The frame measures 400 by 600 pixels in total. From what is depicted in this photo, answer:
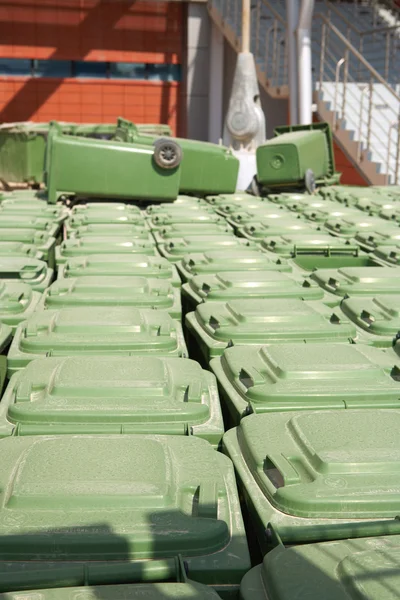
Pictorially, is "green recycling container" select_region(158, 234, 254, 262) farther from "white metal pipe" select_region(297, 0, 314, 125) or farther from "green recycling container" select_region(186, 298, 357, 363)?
"white metal pipe" select_region(297, 0, 314, 125)

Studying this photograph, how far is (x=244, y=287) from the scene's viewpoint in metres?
4.86

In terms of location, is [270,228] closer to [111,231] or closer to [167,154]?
[111,231]

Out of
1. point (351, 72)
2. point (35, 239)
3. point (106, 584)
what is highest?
point (351, 72)

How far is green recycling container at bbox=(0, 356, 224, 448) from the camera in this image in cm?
286

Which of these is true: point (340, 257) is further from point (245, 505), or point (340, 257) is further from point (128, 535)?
point (128, 535)

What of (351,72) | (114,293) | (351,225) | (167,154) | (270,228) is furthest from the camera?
(351,72)

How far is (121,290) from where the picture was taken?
15.6 ft

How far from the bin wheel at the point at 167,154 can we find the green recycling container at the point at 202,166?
2.71ft

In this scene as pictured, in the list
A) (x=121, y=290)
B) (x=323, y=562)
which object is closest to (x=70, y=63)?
(x=121, y=290)

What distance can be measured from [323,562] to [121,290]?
301 centimetres

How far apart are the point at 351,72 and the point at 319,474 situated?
56.4ft

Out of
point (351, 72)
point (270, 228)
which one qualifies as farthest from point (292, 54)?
point (270, 228)

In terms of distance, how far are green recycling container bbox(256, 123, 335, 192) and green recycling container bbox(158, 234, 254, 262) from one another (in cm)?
440

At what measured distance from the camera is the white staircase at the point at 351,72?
Answer: 48.7ft
